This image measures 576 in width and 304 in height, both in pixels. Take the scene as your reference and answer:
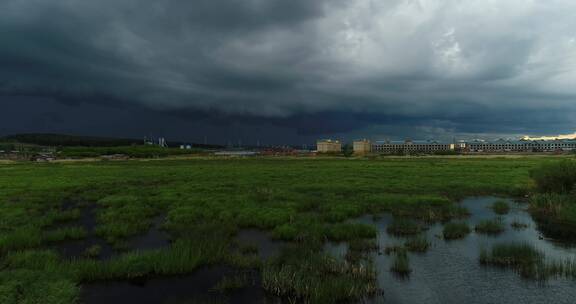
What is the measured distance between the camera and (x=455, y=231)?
21703 millimetres

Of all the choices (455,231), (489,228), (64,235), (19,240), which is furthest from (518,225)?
(19,240)

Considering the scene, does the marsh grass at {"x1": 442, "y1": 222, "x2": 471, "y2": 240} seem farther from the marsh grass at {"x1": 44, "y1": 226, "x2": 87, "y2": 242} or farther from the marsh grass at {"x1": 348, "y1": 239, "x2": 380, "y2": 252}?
the marsh grass at {"x1": 44, "y1": 226, "x2": 87, "y2": 242}

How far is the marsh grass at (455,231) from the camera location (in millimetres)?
21094

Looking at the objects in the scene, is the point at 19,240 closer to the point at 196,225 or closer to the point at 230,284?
the point at 196,225

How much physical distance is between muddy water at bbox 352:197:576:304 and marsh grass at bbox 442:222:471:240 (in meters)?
0.56

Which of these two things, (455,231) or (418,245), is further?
(455,231)

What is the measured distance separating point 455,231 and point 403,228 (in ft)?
10.1

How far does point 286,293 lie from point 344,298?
223cm

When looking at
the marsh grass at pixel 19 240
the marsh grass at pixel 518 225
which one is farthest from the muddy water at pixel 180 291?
the marsh grass at pixel 518 225

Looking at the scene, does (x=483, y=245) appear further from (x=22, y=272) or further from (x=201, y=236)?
(x=22, y=272)

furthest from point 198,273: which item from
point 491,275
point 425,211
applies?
point 425,211

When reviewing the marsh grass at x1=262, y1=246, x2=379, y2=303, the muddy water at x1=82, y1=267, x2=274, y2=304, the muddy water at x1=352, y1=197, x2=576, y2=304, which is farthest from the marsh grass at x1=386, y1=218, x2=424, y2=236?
the muddy water at x1=82, y1=267, x2=274, y2=304

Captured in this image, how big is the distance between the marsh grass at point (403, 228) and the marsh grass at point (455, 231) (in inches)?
62.9

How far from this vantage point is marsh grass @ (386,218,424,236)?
22.2 meters
